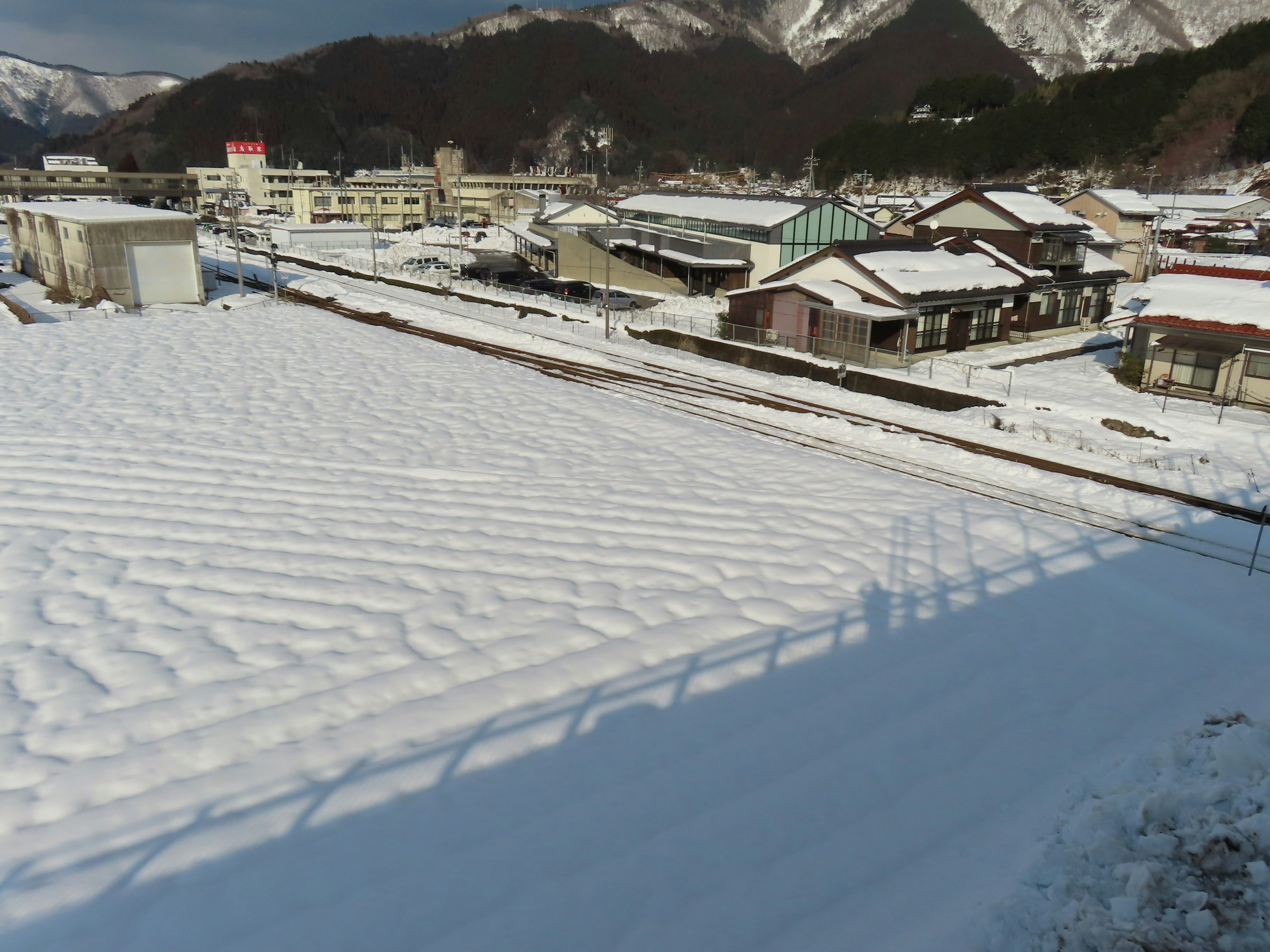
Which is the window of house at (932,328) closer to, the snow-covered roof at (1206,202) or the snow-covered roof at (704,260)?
the snow-covered roof at (704,260)

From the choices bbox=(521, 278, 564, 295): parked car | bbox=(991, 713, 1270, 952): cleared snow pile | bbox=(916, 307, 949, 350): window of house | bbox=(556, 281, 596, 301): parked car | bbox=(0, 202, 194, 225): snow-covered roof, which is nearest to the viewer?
bbox=(991, 713, 1270, 952): cleared snow pile

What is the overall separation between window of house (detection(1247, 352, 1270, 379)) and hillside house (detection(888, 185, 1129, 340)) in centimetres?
1181

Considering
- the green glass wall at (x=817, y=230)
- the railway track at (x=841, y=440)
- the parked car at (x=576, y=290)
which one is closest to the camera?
the railway track at (x=841, y=440)

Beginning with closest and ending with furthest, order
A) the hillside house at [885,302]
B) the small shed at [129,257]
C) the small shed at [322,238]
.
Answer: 1. the hillside house at [885,302]
2. the small shed at [129,257]
3. the small shed at [322,238]

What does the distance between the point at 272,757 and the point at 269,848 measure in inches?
48.2

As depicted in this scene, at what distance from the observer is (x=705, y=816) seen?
7055 mm

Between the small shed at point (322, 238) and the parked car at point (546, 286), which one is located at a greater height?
the small shed at point (322, 238)

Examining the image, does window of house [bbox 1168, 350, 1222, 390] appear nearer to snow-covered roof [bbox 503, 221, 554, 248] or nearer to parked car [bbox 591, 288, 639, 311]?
parked car [bbox 591, 288, 639, 311]

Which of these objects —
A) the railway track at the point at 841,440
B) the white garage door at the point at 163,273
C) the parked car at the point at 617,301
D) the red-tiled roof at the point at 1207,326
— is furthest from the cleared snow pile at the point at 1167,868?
the white garage door at the point at 163,273

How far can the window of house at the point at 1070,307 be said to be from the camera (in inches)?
1517

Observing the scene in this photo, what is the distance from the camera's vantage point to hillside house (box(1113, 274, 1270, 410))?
982 inches

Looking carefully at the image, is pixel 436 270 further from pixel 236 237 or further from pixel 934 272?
pixel 934 272

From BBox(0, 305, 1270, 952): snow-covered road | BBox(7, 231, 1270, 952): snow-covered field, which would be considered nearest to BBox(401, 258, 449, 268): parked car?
BBox(7, 231, 1270, 952): snow-covered field

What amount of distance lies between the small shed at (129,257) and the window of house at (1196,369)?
39.9 meters
